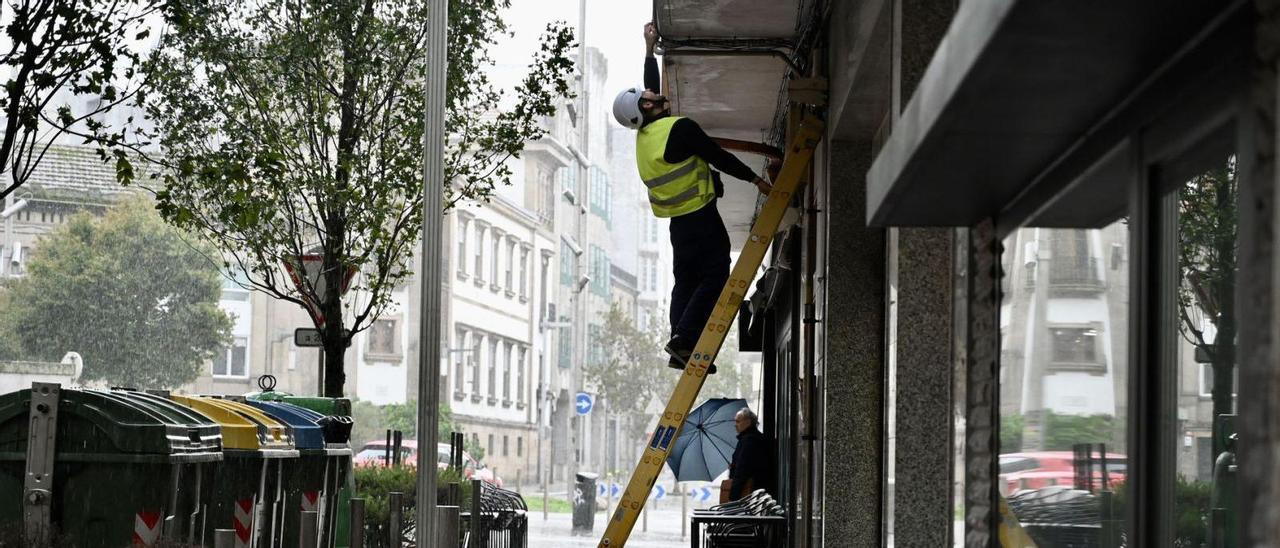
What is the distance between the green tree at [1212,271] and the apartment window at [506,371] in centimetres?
7324

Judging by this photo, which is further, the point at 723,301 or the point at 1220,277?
the point at 723,301

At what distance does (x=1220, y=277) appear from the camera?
2512 millimetres

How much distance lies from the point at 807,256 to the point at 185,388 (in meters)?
56.4

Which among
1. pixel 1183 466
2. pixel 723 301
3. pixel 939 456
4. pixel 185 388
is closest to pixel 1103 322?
pixel 1183 466

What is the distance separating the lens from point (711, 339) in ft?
31.1

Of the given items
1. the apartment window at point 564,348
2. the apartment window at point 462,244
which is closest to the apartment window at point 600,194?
the apartment window at point 564,348

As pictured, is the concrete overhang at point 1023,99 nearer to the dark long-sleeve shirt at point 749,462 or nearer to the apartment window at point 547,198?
the dark long-sleeve shirt at point 749,462

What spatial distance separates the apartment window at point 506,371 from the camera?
248 feet

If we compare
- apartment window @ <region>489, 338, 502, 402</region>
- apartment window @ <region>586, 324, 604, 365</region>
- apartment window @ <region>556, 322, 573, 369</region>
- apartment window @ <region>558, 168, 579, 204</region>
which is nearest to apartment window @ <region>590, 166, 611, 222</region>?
apartment window @ <region>558, 168, 579, 204</region>

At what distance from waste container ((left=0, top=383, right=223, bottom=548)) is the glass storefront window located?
20.5 feet

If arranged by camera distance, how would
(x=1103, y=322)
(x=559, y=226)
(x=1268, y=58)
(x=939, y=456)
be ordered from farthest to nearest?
(x=559, y=226)
(x=939, y=456)
(x=1103, y=322)
(x=1268, y=58)

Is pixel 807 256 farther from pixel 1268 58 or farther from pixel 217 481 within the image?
pixel 1268 58

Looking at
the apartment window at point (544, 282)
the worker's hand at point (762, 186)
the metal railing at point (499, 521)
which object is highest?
the apartment window at point (544, 282)

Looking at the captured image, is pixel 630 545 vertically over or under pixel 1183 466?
under
